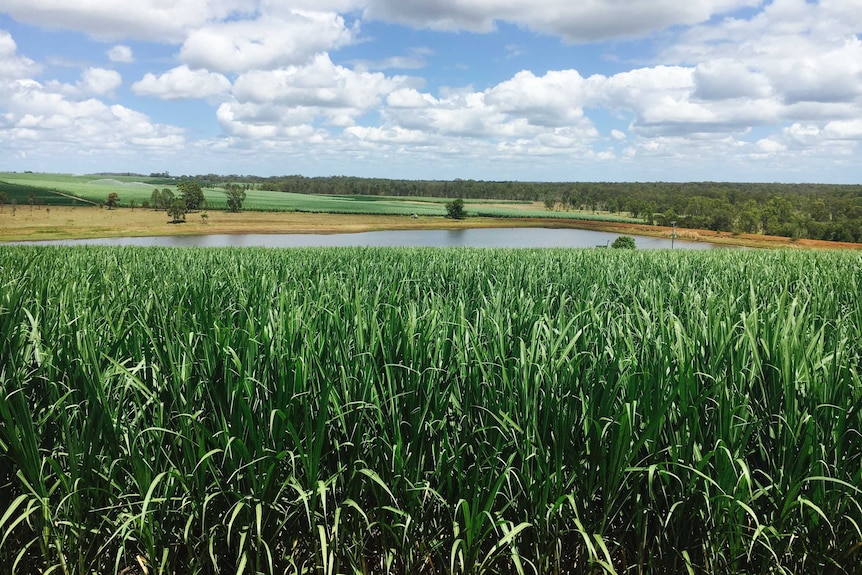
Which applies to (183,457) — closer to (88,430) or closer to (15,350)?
(88,430)

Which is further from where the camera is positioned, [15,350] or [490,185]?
[490,185]

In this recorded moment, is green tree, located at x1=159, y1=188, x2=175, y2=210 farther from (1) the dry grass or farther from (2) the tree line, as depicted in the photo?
(2) the tree line

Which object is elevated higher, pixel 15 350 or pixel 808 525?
pixel 15 350

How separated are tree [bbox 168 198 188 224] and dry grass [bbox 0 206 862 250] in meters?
1.29

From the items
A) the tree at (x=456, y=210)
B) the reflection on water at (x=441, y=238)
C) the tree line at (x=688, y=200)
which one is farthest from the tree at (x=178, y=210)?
the tree line at (x=688, y=200)

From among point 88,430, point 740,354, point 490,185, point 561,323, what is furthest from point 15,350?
Result: point 490,185

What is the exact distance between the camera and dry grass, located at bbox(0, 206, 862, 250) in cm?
7550

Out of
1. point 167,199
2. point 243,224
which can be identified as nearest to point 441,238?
point 243,224

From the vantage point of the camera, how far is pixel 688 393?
204 cm

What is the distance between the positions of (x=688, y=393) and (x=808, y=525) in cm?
60

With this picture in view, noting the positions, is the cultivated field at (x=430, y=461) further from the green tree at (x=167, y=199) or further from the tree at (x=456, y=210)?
the tree at (x=456, y=210)

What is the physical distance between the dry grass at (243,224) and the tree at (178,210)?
51.0 inches

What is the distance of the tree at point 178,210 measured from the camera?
99438 mm

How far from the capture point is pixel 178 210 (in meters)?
100
